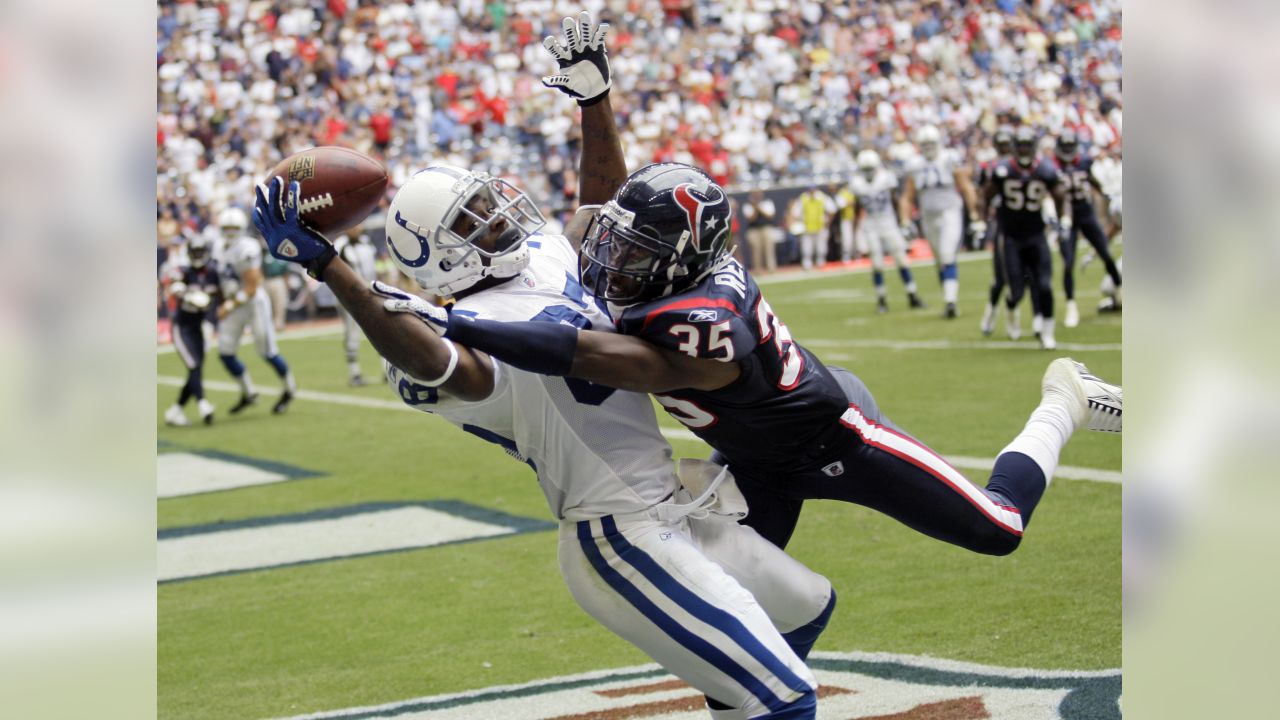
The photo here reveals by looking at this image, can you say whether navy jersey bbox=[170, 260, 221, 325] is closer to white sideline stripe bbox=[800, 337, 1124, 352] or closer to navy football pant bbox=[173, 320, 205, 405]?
navy football pant bbox=[173, 320, 205, 405]

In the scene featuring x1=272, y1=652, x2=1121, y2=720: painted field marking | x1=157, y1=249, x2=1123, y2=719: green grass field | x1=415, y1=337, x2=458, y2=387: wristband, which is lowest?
x1=157, y1=249, x2=1123, y2=719: green grass field

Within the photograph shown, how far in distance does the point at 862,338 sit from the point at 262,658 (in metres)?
9.61

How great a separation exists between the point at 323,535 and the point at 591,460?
4.91 metres

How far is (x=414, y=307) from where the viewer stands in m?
2.93

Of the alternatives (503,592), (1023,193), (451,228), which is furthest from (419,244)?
(1023,193)

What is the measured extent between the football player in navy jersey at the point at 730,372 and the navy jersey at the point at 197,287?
9366mm

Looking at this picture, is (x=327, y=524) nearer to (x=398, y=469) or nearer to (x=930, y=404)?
(x=398, y=469)

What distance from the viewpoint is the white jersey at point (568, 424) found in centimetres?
325

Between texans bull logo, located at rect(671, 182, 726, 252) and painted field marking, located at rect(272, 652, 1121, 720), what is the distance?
5.53 feet

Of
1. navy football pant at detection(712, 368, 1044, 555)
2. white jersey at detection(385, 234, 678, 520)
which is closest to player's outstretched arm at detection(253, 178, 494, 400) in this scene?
white jersey at detection(385, 234, 678, 520)

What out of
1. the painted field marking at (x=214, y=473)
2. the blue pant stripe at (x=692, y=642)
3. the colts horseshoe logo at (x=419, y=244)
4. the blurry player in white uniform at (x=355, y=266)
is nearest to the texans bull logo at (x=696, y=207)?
the colts horseshoe logo at (x=419, y=244)

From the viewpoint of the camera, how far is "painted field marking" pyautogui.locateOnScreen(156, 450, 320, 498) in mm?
9648

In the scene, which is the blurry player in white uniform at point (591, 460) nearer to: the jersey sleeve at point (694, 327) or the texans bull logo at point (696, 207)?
the jersey sleeve at point (694, 327)
